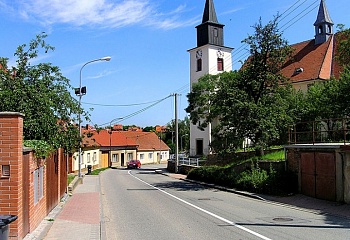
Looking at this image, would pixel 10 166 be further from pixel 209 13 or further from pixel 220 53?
pixel 209 13

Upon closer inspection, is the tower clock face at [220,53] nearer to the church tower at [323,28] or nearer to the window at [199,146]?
the window at [199,146]

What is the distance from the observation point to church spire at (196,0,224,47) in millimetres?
Answer: 62531

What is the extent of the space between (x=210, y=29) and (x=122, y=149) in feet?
86.0

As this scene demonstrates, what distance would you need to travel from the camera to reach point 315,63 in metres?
47.4

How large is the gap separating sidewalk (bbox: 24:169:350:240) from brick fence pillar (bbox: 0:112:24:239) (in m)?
1.27

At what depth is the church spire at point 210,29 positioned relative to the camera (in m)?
62.5

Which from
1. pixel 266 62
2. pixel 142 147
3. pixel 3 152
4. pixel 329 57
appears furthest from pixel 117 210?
pixel 142 147

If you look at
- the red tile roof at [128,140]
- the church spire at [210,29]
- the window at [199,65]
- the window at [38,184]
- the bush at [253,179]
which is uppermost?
the church spire at [210,29]

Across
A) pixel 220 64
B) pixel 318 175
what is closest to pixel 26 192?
pixel 318 175

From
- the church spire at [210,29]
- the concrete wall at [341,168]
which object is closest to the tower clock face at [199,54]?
the church spire at [210,29]

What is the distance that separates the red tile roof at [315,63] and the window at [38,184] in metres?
37.4

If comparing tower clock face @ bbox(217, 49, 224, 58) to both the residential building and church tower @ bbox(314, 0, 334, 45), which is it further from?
church tower @ bbox(314, 0, 334, 45)

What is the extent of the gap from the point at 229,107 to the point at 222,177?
453cm

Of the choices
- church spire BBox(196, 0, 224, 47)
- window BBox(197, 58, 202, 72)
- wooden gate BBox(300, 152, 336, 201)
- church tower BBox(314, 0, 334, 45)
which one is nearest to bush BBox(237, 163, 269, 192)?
wooden gate BBox(300, 152, 336, 201)
